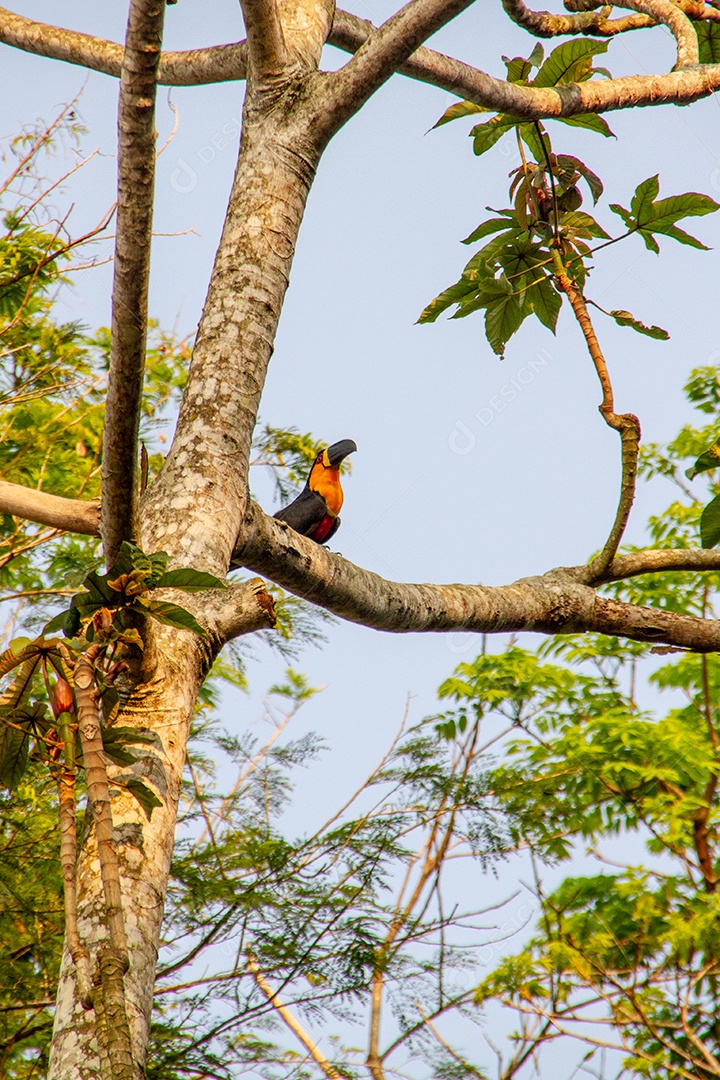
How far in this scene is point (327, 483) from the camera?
5.83 metres

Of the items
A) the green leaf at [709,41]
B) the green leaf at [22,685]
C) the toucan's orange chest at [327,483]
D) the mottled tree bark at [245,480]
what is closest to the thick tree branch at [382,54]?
the mottled tree bark at [245,480]

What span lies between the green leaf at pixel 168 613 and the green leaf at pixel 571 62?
5.45 ft

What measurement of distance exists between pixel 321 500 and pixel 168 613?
165 inches

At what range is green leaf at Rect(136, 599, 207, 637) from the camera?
4.45 ft

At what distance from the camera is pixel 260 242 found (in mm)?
2010

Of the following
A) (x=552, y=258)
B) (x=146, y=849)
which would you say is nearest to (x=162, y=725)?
(x=146, y=849)

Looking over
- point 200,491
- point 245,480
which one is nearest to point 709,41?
point 245,480

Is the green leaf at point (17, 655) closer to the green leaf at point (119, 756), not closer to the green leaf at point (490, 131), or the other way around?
the green leaf at point (119, 756)

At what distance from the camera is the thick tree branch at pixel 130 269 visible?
4.14ft

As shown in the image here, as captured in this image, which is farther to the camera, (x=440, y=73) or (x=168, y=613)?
(x=440, y=73)

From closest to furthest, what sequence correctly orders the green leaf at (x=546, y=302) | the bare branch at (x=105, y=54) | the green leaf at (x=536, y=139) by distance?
1. the green leaf at (x=536, y=139)
2. the green leaf at (x=546, y=302)
3. the bare branch at (x=105, y=54)

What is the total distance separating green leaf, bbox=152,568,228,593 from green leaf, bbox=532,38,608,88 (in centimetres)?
159

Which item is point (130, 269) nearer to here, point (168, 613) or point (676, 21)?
point (168, 613)

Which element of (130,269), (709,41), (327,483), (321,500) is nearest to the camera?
(130,269)
